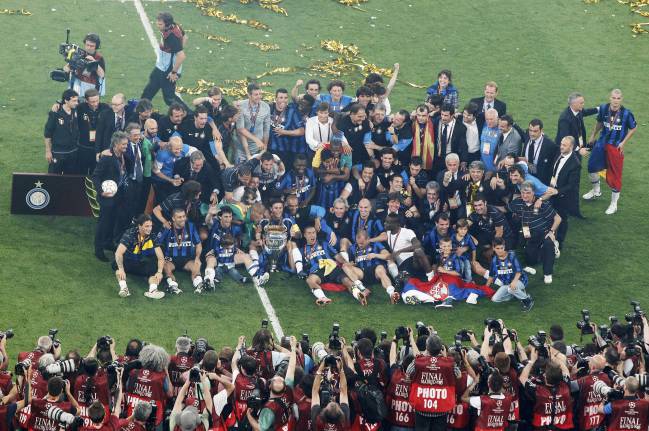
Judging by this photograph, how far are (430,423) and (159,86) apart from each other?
10.5 metres

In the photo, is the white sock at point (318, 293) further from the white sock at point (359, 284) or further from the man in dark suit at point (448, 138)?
the man in dark suit at point (448, 138)

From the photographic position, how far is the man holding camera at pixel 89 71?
22.8 m

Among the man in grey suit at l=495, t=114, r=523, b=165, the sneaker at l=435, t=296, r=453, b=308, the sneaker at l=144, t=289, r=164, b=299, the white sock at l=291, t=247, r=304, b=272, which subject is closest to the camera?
the sneaker at l=144, t=289, r=164, b=299

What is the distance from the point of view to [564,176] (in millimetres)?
21375

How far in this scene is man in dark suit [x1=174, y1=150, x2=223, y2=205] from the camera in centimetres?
2045

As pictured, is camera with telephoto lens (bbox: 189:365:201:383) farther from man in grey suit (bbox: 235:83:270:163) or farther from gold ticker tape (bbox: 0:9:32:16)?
gold ticker tape (bbox: 0:9:32:16)

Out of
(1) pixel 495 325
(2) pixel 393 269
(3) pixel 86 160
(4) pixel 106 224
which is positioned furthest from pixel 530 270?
(3) pixel 86 160

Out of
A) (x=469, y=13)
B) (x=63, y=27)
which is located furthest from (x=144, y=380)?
(x=469, y=13)

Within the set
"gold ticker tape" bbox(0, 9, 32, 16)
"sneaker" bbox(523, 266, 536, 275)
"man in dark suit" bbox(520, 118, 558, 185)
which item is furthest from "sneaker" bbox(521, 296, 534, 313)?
"gold ticker tape" bbox(0, 9, 32, 16)

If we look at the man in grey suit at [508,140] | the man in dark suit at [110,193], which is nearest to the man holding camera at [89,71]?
the man in dark suit at [110,193]

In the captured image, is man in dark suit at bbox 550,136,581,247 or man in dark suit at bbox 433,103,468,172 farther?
man in dark suit at bbox 433,103,468,172

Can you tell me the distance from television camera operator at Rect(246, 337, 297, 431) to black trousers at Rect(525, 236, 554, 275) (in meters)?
6.98

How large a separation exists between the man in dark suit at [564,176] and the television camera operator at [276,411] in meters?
7.74

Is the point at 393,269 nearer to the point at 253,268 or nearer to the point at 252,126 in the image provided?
the point at 253,268
